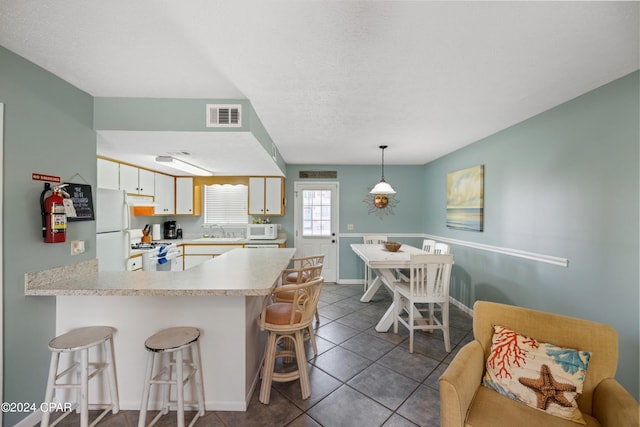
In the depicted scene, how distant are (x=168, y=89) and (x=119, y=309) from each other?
5.59 ft

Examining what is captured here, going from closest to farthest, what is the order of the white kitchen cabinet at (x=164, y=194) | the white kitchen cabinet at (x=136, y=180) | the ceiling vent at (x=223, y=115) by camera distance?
1. the ceiling vent at (x=223, y=115)
2. the white kitchen cabinet at (x=136, y=180)
3. the white kitchen cabinet at (x=164, y=194)

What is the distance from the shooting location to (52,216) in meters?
1.64

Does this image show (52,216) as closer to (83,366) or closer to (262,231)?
(83,366)

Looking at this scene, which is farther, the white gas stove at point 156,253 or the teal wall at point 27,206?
the white gas stove at point 156,253

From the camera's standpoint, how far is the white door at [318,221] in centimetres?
486

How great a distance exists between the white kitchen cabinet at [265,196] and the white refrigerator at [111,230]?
2005mm

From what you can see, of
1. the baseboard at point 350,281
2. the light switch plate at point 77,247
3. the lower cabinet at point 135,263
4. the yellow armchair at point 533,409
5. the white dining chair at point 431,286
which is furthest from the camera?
the baseboard at point 350,281

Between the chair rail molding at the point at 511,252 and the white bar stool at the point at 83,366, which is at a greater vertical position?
the chair rail molding at the point at 511,252

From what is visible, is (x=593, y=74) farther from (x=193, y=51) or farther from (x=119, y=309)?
(x=119, y=309)

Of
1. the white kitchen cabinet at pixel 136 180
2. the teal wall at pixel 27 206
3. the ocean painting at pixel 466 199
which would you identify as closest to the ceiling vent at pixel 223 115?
the teal wall at pixel 27 206

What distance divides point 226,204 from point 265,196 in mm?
901

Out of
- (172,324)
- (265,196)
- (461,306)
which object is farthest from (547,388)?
(265,196)

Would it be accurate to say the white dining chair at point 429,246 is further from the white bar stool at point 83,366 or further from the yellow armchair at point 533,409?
the white bar stool at point 83,366

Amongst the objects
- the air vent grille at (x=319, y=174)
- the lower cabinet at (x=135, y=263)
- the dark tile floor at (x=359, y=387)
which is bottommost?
the dark tile floor at (x=359, y=387)
